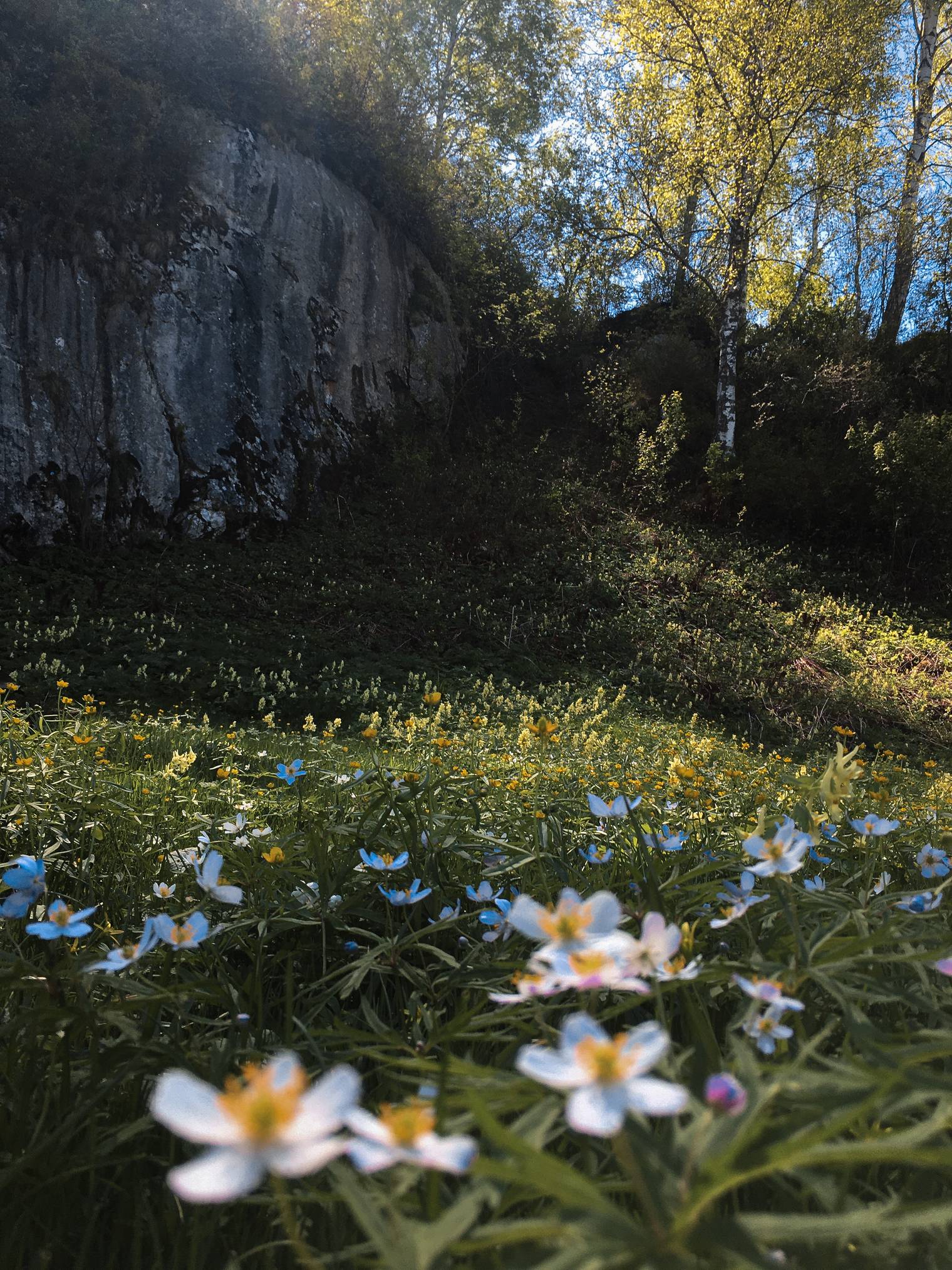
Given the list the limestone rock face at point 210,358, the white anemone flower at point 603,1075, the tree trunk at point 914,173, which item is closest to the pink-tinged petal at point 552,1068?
the white anemone flower at point 603,1075

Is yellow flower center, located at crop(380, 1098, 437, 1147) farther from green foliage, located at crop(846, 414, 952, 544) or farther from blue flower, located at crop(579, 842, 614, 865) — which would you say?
green foliage, located at crop(846, 414, 952, 544)

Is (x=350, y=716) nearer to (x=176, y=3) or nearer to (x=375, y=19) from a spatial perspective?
(x=176, y=3)

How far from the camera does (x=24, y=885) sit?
888 millimetres

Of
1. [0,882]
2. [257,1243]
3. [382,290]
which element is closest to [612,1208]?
[257,1243]

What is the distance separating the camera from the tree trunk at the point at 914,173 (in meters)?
12.7

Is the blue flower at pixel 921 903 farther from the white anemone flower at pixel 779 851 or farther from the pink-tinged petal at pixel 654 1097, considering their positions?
the pink-tinged petal at pixel 654 1097

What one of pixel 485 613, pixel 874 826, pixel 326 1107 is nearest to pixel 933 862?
pixel 874 826

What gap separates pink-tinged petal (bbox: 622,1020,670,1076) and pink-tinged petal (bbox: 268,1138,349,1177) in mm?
151

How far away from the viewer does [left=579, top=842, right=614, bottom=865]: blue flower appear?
1.27 m

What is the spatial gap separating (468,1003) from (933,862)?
0.90 m

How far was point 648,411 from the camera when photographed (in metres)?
13.3

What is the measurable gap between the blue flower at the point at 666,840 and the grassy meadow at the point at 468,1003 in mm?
21

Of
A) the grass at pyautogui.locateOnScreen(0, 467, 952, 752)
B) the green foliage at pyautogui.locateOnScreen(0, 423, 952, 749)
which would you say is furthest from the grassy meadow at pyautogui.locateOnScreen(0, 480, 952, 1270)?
the green foliage at pyautogui.locateOnScreen(0, 423, 952, 749)

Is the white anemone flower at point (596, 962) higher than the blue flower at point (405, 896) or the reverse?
higher
